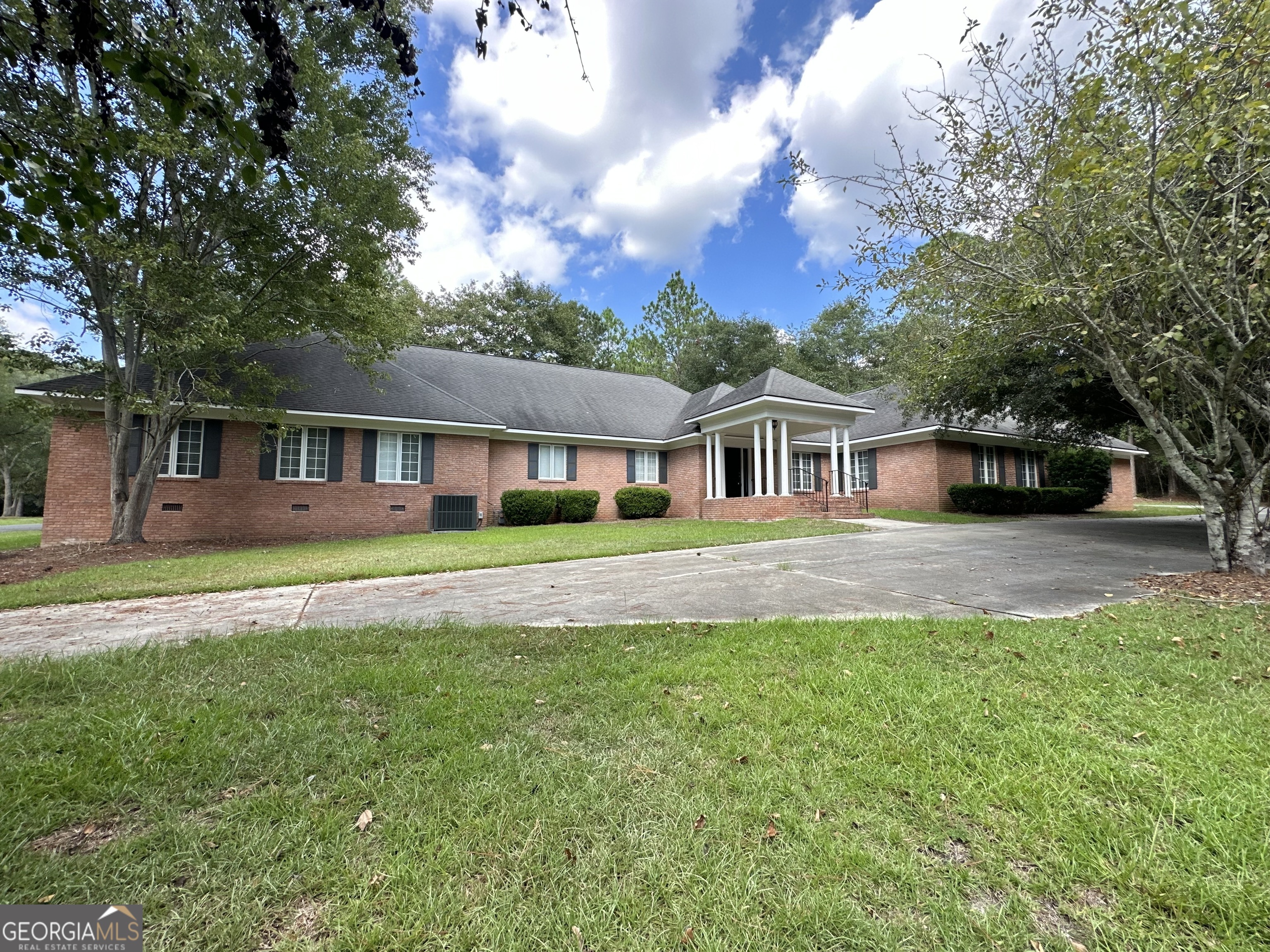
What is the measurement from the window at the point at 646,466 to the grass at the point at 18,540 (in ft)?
50.5

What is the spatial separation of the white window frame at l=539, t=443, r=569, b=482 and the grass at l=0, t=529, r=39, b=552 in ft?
38.8

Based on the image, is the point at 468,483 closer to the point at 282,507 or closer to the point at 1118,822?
the point at 282,507

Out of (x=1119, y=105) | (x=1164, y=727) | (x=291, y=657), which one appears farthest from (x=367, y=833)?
(x=1119, y=105)

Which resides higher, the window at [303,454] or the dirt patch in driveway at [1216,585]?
the window at [303,454]

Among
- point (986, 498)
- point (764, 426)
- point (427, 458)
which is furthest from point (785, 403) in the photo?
point (427, 458)

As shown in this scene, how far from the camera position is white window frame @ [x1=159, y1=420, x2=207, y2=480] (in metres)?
12.7

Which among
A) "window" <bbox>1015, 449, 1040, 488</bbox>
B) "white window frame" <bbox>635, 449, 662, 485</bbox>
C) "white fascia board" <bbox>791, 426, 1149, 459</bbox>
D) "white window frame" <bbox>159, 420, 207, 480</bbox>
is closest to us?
"white window frame" <bbox>159, 420, 207, 480</bbox>

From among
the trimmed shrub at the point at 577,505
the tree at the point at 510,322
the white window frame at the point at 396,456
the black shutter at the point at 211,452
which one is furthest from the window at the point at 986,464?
the black shutter at the point at 211,452

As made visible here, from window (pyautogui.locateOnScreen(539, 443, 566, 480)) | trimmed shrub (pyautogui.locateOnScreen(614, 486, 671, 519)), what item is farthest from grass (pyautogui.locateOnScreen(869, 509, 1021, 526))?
window (pyautogui.locateOnScreen(539, 443, 566, 480))

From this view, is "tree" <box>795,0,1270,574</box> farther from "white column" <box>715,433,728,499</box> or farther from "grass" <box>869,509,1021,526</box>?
"white column" <box>715,433,728,499</box>

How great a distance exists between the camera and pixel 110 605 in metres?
5.37

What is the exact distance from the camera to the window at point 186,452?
1275cm

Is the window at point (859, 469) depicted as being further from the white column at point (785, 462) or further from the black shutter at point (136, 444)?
the black shutter at point (136, 444)

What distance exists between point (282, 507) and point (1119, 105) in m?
17.2
